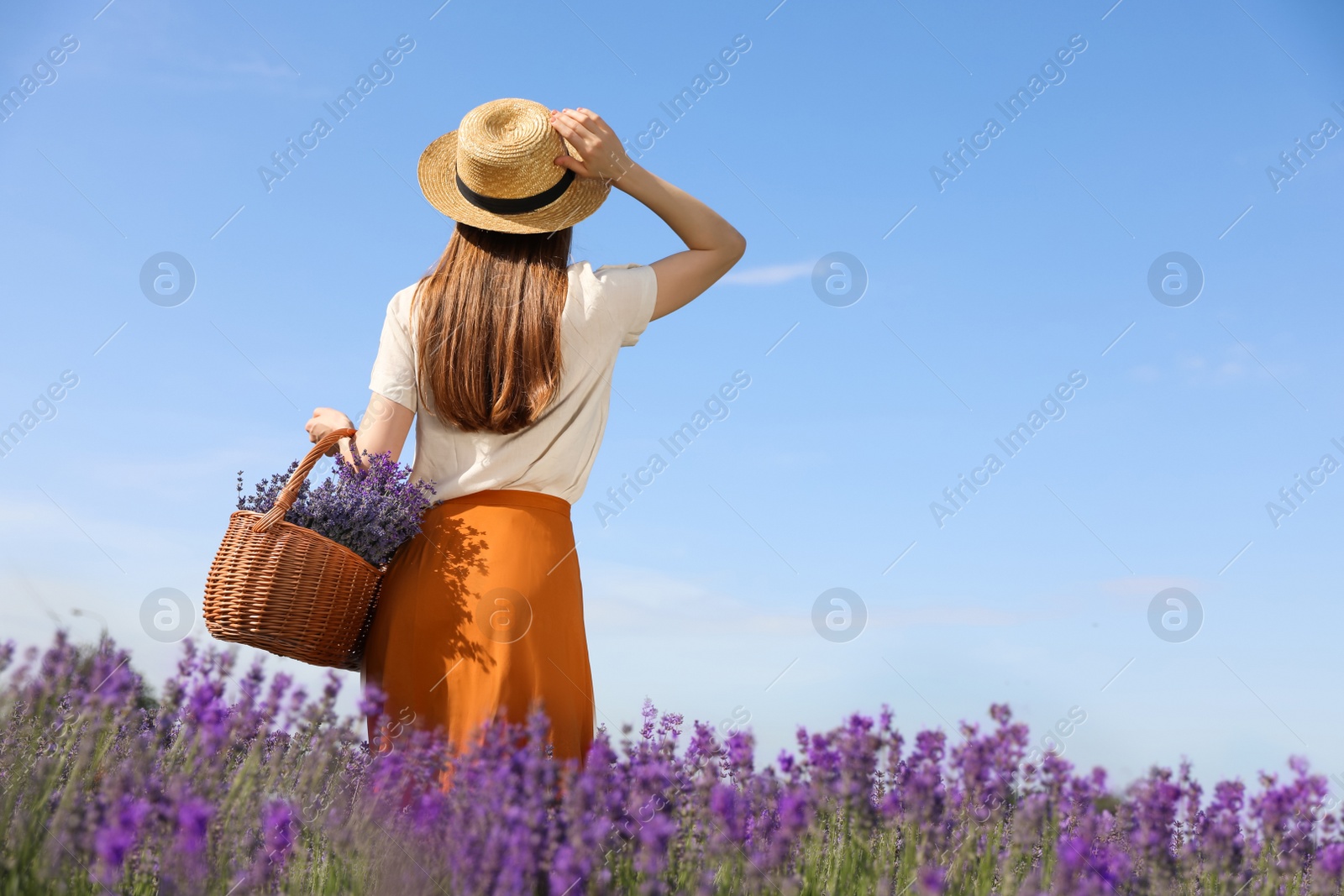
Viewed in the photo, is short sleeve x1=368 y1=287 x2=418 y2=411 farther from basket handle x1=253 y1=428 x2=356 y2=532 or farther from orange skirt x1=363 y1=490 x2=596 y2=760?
orange skirt x1=363 y1=490 x2=596 y2=760

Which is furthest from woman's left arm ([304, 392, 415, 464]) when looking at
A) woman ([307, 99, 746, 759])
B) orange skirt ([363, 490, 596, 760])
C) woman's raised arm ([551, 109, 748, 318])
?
woman's raised arm ([551, 109, 748, 318])

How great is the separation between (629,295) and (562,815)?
1.69 meters

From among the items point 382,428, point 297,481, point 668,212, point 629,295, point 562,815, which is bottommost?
point 562,815

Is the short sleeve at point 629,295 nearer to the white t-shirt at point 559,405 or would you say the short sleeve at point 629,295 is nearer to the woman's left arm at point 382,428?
the white t-shirt at point 559,405

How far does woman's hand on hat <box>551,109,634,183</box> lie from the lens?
11.1ft

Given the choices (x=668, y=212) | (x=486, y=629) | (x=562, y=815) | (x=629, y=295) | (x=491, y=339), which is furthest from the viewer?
(x=668, y=212)

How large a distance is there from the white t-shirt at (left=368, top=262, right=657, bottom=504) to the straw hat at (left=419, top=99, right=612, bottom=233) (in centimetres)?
21

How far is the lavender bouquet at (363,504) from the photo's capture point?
10.0 ft

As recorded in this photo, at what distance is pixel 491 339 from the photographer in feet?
10.4

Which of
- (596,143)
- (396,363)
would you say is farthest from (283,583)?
(596,143)

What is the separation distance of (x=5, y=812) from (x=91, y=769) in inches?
21.4

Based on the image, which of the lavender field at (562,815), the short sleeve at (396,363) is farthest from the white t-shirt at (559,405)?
the lavender field at (562,815)

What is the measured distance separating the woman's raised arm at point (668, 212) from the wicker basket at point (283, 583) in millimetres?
1134

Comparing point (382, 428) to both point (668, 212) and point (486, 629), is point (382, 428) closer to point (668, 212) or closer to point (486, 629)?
point (486, 629)
